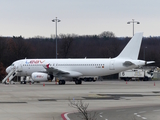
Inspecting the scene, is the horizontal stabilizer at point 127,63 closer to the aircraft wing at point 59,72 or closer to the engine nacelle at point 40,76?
the aircraft wing at point 59,72

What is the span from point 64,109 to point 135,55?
104 feet

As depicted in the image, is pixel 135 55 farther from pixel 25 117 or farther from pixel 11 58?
pixel 11 58

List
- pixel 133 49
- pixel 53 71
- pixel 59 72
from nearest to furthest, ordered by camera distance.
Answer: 1. pixel 133 49
2. pixel 53 71
3. pixel 59 72

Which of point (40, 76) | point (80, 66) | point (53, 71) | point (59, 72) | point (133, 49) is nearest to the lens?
point (40, 76)

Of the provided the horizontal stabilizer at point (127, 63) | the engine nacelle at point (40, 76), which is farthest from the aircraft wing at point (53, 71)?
the horizontal stabilizer at point (127, 63)

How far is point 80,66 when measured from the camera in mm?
53031

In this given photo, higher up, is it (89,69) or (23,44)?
(23,44)

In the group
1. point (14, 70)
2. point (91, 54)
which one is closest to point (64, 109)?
point (14, 70)

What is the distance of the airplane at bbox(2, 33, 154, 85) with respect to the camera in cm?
5103

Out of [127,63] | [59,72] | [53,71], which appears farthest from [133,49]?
[53,71]

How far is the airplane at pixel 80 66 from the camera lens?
167 ft

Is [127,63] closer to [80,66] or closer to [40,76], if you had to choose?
[80,66]

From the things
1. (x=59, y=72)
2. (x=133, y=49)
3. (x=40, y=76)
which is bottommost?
(x=40, y=76)

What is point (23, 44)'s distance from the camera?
96500mm
